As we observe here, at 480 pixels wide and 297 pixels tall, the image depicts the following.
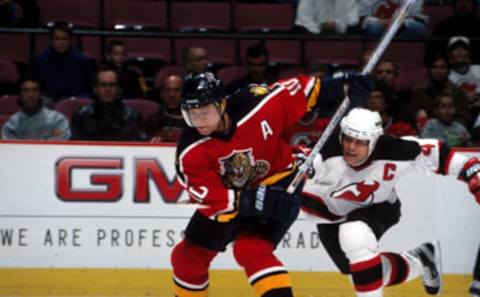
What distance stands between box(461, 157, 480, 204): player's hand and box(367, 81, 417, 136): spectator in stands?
4.10 ft

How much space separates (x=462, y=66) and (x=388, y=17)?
0.83 m

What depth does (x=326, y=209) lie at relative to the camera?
222 inches

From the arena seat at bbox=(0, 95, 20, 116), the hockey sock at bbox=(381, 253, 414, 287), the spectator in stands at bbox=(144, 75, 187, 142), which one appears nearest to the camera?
the hockey sock at bbox=(381, 253, 414, 287)

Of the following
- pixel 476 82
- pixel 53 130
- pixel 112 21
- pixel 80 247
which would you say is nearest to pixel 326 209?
pixel 80 247

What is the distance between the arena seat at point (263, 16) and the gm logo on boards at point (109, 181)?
2411 millimetres

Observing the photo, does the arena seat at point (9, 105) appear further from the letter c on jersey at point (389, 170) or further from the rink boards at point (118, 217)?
the letter c on jersey at point (389, 170)

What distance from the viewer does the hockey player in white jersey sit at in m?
5.29

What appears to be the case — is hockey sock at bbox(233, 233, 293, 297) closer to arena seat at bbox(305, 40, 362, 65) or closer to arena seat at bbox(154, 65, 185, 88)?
arena seat at bbox(154, 65, 185, 88)

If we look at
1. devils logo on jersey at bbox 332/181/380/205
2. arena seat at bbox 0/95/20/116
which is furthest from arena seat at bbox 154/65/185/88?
devils logo on jersey at bbox 332/181/380/205

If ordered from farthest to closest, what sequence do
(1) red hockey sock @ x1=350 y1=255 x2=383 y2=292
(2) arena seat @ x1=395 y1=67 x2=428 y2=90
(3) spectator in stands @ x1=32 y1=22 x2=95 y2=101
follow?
(2) arena seat @ x1=395 y1=67 x2=428 y2=90 < (3) spectator in stands @ x1=32 y1=22 x2=95 y2=101 < (1) red hockey sock @ x1=350 y1=255 x2=383 y2=292

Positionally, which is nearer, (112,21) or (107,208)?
(107,208)

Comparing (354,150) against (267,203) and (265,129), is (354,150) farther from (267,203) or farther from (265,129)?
(267,203)

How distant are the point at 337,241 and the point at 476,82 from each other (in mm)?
2663

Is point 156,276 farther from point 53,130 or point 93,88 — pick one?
point 93,88
